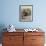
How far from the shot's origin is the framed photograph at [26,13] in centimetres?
411

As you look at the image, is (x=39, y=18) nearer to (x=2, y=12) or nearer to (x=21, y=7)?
(x=21, y=7)

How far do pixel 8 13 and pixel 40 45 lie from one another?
141cm

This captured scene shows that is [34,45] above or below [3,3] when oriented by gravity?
below

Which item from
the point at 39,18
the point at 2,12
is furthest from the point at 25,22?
the point at 2,12

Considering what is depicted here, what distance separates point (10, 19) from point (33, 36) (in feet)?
3.22

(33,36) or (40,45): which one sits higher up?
(33,36)

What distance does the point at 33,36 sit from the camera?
3650 millimetres

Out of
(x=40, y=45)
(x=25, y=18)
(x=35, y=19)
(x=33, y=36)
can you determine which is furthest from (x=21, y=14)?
(x=40, y=45)

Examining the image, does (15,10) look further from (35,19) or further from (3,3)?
(35,19)

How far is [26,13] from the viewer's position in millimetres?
4145

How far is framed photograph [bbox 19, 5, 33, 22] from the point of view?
411 cm

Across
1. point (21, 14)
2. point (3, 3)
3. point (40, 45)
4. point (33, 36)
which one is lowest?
point (40, 45)

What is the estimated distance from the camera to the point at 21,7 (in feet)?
13.5

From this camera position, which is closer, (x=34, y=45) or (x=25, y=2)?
(x=34, y=45)
